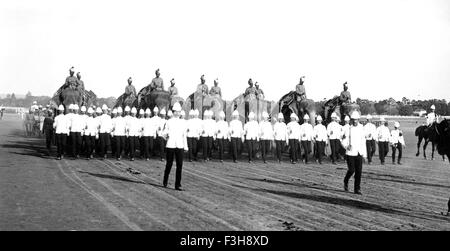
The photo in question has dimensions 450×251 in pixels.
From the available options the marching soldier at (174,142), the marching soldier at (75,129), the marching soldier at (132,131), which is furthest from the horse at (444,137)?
the marching soldier at (75,129)

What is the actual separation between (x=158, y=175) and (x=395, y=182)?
740 centimetres

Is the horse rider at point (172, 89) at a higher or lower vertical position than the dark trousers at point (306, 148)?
higher

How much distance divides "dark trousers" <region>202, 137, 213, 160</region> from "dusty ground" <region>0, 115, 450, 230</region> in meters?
2.72

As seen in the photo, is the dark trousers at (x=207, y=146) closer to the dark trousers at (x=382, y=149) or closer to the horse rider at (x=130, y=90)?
the horse rider at (x=130, y=90)

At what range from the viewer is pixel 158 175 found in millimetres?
14758

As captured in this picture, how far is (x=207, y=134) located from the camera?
2059 centimetres

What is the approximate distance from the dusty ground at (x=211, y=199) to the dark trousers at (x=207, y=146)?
2.72 metres

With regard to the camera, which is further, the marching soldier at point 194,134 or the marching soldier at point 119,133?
the marching soldier at point 194,134

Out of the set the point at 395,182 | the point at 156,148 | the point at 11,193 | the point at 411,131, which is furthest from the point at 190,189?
the point at 411,131

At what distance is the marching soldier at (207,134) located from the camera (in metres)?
20.4

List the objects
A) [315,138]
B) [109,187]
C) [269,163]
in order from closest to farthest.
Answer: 1. [109,187]
2. [269,163]
3. [315,138]

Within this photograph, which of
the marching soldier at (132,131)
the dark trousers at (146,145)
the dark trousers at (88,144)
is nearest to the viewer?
the dark trousers at (88,144)

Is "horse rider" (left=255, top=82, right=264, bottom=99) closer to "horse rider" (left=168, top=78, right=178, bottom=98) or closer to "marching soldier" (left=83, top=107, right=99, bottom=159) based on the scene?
"horse rider" (left=168, top=78, right=178, bottom=98)

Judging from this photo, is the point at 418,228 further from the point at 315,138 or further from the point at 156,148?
the point at 156,148
